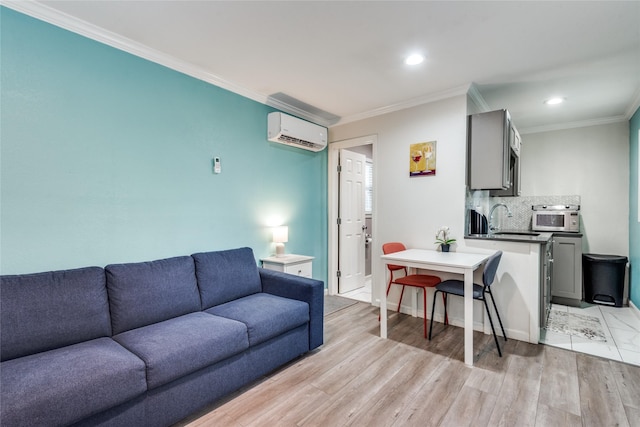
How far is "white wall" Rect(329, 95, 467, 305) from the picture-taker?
3.27 meters

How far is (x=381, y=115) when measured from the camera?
389 centimetres

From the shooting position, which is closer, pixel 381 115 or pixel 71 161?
pixel 71 161

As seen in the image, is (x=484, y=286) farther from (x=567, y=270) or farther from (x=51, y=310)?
(x=51, y=310)

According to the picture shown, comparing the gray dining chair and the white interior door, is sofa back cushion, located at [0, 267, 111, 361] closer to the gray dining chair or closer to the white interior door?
the gray dining chair

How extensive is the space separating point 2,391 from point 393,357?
95.1 inches

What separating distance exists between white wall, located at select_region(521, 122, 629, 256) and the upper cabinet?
1.89 meters

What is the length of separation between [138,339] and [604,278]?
17.0ft

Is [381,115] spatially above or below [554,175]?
above

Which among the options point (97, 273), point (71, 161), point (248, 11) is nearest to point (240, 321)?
point (97, 273)

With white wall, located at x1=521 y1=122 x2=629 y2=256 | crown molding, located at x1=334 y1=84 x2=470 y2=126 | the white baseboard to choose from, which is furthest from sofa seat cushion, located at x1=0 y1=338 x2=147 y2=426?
white wall, located at x1=521 y1=122 x2=629 y2=256

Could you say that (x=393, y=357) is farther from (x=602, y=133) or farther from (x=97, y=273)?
(x=602, y=133)

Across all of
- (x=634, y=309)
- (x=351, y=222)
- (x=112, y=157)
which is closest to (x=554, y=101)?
(x=634, y=309)

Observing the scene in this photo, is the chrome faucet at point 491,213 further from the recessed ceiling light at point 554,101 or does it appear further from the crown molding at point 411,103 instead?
the crown molding at point 411,103

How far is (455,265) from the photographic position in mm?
2535
